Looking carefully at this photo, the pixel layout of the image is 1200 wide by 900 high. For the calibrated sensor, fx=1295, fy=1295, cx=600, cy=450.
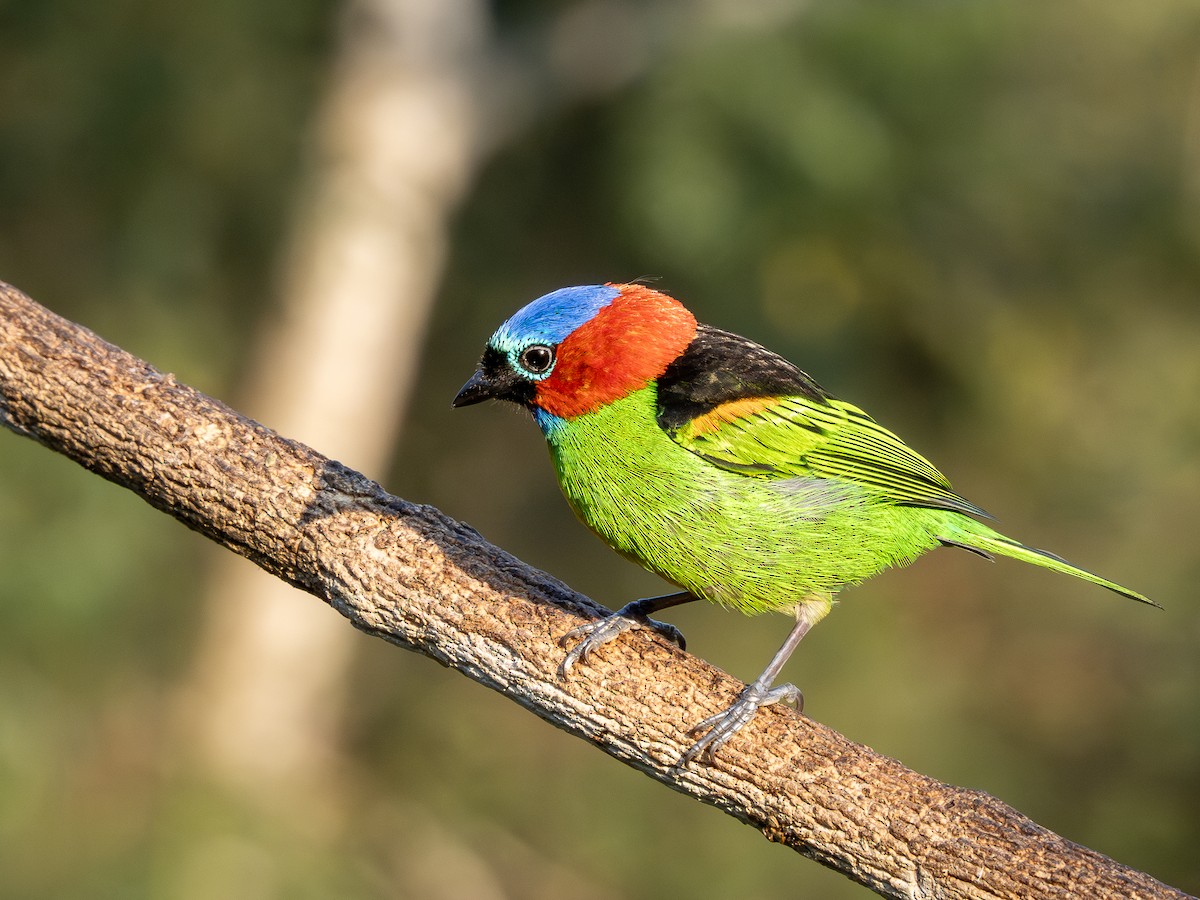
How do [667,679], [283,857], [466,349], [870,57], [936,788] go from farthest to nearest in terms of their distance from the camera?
1. [466,349]
2. [870,57]
3. [283,857]
4. [667,679]
5. [936,788]

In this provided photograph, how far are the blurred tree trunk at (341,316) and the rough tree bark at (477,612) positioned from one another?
5.35 m

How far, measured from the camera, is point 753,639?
9586mm

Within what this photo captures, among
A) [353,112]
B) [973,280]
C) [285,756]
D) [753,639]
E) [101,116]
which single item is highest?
[973,280]

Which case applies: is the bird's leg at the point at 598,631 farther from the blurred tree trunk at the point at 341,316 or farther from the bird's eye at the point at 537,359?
the blurred tree trunk at the point at 341,316

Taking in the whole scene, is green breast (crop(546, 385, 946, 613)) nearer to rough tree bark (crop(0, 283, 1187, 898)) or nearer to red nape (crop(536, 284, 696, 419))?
red nape (crop(536, 284, 696, 419))

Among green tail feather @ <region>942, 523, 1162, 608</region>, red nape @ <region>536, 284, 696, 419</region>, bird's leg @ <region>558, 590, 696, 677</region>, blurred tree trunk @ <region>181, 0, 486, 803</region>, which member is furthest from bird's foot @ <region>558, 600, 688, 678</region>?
blurred tree trunk @ <region>181, 0, 486, 803</region>

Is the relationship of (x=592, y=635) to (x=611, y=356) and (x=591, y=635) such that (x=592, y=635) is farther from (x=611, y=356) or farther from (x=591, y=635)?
(x=611, y=356)

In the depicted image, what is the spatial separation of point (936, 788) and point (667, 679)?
73cm

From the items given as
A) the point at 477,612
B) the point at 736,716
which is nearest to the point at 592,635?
the point at 477,612

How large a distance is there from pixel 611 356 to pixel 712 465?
1.52 feet

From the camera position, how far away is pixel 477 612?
11.5ft

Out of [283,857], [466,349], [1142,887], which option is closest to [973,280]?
[466,349]

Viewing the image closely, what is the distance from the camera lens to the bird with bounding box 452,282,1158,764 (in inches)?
148

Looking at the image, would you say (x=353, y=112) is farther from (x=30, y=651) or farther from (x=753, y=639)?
(x=753, y=639)
